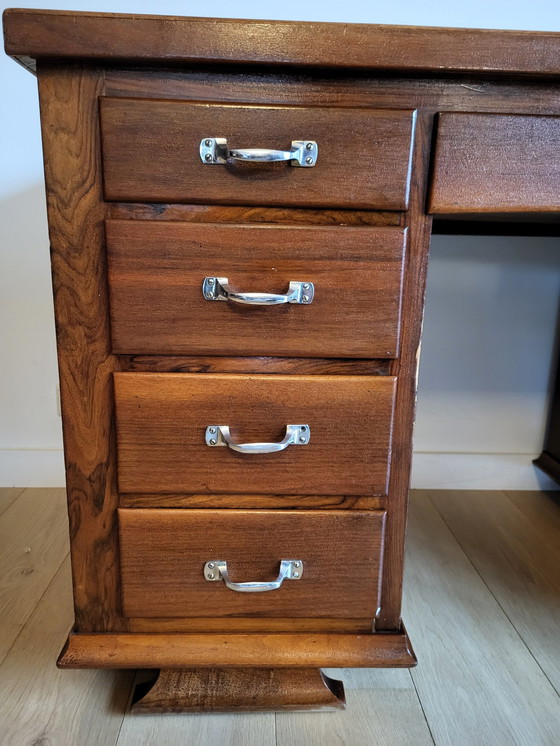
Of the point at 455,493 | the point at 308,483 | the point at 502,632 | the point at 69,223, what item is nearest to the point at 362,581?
the point at 308,483

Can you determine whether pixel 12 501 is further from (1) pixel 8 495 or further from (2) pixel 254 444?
(2) pixel 254 444

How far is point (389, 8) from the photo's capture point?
1.07m

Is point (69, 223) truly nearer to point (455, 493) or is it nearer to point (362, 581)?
point (362, 581)

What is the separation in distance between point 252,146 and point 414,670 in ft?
2.38

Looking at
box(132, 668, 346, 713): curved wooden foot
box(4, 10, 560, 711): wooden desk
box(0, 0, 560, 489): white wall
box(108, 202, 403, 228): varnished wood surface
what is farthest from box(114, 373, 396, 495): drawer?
box(0, 0, 560, 489): white wall

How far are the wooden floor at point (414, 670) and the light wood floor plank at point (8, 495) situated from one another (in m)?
0.04

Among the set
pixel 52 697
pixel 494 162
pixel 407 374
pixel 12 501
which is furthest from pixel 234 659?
pixel 12 501

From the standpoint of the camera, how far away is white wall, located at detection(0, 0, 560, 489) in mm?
1073

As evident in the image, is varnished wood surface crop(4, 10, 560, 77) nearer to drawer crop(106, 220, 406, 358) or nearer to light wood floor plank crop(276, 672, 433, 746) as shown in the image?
drawer crop(106, 220, 406, 358)

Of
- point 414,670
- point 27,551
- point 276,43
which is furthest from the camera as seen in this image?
point 27,551

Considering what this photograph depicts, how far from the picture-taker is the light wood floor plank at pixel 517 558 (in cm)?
88

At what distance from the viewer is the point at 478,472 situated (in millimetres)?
1320

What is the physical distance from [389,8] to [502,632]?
112cm

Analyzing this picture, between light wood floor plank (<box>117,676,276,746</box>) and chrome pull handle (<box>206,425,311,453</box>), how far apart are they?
36cm
